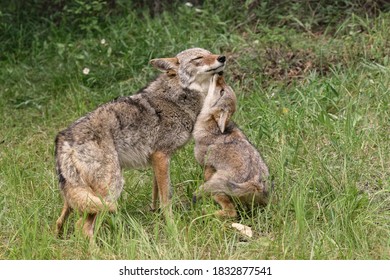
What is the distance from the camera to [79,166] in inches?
270

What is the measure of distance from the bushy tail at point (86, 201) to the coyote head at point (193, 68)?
1.64 meters

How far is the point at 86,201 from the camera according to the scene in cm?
665

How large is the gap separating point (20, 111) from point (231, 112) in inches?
173

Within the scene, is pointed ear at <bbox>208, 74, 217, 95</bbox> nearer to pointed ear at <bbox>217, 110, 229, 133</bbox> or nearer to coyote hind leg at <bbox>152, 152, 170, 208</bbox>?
pointed ear at <bbox>217, 110, 229, 133</bbox>

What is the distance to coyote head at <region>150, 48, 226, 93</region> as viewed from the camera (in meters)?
7.62

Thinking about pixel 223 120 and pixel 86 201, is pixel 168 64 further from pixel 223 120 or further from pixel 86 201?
pixel 86 201

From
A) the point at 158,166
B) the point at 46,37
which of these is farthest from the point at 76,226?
the point at 46,37

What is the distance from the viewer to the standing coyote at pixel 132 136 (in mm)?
6844

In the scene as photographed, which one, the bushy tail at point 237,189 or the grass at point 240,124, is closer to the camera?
the grass at point 240,124

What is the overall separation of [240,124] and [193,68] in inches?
58.2

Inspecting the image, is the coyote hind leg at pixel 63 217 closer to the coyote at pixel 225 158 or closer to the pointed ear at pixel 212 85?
the coyote at pixel 225 158

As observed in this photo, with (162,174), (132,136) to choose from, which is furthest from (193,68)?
(162,174)

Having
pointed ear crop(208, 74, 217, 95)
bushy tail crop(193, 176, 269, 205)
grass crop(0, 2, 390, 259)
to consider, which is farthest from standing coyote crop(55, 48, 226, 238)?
bushy tail crop(193, 176, 269, 205)

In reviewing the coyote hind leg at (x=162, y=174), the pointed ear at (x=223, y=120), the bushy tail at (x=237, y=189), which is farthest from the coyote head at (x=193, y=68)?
the bushy tail at (x=237, y=189)
